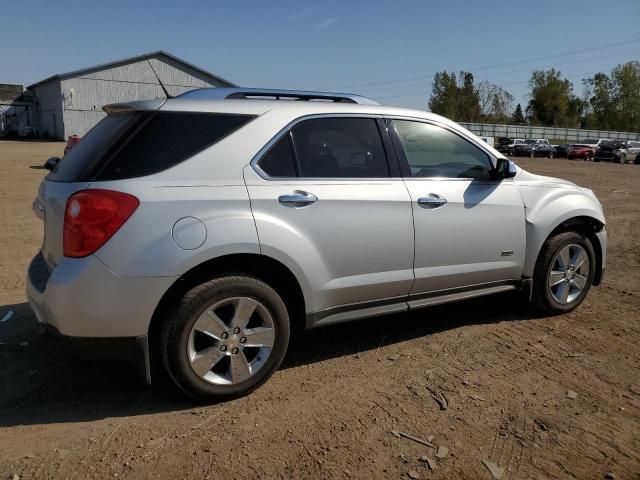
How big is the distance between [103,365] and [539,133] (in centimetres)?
7222

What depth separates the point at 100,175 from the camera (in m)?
3.01

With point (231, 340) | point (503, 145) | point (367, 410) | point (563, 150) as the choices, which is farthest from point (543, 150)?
point (231, 340)

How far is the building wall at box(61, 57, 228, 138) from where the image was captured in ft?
150

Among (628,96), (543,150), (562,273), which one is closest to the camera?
(562,273)

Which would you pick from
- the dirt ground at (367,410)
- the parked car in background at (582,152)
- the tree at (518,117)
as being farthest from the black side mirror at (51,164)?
the tree at (518,117)

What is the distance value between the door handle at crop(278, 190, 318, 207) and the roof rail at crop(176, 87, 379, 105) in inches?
31.0

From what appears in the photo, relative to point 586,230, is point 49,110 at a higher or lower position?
higher

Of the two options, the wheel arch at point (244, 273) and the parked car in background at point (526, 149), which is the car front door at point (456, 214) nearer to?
the wheel arch at point (244, 273)

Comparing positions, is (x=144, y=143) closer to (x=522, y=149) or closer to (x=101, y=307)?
(x=101, y=307)

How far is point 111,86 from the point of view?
4694cm

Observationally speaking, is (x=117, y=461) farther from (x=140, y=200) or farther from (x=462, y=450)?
(x=462, y=450)

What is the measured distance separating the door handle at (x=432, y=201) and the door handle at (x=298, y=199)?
2.80 ft

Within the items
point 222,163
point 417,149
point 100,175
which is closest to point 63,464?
point 100,175

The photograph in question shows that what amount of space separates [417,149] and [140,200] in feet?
6.80
